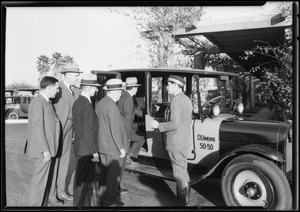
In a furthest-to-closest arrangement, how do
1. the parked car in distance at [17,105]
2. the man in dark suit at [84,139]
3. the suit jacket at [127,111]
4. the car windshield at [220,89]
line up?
1. the parked car in distance at [17,105]
2. the car windshield at [220,89]
3. the suit jacket at [127,111]
4. the man in dark suit at [84,139]

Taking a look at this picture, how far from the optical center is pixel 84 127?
361 cm

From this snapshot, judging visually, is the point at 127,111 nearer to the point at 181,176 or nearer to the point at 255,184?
the point at 181,176

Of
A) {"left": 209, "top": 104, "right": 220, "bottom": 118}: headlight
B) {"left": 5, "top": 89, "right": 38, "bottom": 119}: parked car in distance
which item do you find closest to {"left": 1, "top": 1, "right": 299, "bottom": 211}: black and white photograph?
{"left": 209, "top": 104, "right": 220, "bottom": 118}: headlight

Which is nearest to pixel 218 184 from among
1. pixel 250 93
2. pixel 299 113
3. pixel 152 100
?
pixel 152 100

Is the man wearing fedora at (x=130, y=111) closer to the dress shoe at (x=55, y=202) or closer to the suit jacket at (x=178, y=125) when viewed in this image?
the suit jacket at (x=178, y=125)

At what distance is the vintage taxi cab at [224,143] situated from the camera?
355 centimetres

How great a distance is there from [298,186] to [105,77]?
4121 millimetres

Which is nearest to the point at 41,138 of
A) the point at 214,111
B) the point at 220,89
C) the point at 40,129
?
the point at 40,129

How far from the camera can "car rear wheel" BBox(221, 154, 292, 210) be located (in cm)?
338

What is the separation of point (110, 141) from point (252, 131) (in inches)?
85.1

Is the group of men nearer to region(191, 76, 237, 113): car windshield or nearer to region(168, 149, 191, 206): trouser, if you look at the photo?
region(168, 149, 191, 206): trouser

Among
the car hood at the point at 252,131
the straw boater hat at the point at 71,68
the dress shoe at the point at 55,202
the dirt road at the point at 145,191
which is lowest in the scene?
the dirt road at the point at 145,191

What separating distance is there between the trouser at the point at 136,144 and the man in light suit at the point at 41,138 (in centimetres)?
165

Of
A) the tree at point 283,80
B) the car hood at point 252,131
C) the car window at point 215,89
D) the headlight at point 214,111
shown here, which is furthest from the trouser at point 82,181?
the tree at point 283,80
